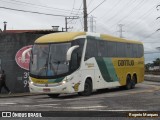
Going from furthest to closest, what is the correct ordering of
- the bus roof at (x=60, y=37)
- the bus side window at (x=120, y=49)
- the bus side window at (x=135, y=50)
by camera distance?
1. the bus side window at (x=135, y=50)
2. the bus side window at (x=120, y=49)
3. the bus roof at (x=60, y=37)

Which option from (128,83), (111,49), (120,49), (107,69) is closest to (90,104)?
(107,69)

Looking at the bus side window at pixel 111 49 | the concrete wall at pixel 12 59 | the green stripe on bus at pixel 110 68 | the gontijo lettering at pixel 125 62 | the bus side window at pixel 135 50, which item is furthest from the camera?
the bus side window at pixel 135 50

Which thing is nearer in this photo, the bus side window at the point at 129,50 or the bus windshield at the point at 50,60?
the bus windshield at the point at 50,60

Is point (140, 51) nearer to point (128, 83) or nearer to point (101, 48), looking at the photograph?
point (128, 83)

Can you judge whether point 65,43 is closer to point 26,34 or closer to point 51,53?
point 51,53

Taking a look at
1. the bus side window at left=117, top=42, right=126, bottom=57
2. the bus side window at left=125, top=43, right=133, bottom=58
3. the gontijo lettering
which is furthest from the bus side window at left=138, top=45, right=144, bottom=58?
the bus side window at left=117, top=42, right=126, bottom=57

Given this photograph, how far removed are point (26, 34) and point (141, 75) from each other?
9052 mm

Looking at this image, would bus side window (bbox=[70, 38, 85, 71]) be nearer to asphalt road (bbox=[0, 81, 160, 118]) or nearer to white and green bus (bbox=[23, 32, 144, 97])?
white and green bus (bbox=[23, 32, 144, 97])

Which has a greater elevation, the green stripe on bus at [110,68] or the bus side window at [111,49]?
the bus side window at [111,49]

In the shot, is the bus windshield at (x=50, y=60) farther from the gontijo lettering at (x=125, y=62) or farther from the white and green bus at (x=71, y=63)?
the gontijo lettering at (x=125, y=62)

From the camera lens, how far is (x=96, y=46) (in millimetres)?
24781

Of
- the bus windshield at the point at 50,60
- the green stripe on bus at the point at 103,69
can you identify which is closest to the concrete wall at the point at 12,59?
the green stripe on bus at the point at 103,69

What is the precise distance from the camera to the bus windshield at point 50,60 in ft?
71.6

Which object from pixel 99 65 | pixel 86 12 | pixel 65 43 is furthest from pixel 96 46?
pixel 86 12
